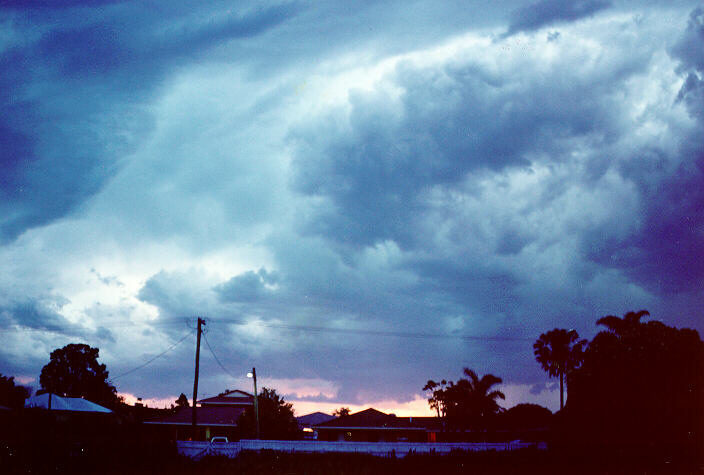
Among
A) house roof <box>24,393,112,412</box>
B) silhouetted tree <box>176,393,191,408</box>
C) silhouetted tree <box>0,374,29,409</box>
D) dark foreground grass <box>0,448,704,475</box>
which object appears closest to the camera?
dark foreground grass <box>0,448,704,475</box>

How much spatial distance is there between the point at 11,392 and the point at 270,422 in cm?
3276

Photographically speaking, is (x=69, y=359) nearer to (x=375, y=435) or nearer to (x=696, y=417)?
(x=375, y=435)

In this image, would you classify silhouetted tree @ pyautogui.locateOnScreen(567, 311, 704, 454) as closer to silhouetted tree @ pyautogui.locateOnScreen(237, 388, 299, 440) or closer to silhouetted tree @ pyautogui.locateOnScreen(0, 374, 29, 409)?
silhouetted tree @ pyautogui.locateOnScreen(237, 388, 299, 440)

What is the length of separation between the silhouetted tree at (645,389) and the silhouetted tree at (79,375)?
71755 mm

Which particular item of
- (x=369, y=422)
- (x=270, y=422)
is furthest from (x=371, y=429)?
(x=270, y=422)

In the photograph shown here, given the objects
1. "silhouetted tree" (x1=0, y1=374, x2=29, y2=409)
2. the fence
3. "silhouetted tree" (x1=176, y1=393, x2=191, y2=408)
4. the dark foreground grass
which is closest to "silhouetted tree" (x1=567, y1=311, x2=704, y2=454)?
the dark foreground grass

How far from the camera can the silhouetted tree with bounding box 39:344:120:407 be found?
91688 mm

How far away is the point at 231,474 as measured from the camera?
27031 millimetres

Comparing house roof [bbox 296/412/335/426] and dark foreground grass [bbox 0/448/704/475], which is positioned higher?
dark foreground grass [bbox 0/448/704/475]

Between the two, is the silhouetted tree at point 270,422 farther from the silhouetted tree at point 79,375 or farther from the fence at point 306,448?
the silhouetted tree at point 79,375

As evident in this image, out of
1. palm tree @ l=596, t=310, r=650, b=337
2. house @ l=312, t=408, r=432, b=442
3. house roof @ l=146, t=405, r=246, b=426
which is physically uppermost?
palm tree @ l=596, t=310, r=650, b=337

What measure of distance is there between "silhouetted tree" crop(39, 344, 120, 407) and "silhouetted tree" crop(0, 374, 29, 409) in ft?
36.4

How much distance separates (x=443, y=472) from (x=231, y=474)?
11.4m

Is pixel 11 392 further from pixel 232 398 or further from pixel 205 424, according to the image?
pixel 232 398
